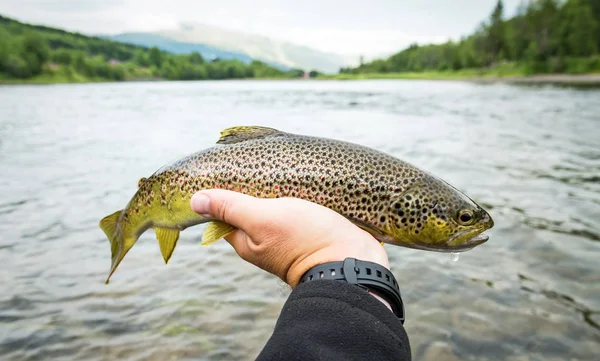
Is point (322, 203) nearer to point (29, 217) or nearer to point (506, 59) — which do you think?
point (29, 217)

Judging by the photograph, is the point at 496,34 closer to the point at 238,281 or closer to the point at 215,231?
the point at 238,281

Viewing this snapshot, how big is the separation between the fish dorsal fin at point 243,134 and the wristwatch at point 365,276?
1187 millimetres

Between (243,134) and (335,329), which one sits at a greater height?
(243,134)

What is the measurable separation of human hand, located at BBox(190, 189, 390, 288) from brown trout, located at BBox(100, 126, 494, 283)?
0.51 feet

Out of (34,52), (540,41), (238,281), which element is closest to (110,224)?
(238,281)

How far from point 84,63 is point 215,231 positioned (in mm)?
118003

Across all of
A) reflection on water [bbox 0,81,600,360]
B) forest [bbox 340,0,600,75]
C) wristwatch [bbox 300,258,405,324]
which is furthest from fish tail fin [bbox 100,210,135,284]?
forest [bbox 340,0,600,75]

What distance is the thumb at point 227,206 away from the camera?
2.22 meters

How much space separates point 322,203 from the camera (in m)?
2.44

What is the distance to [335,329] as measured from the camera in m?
1.29

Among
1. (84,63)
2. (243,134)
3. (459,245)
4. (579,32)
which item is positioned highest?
(579,32)

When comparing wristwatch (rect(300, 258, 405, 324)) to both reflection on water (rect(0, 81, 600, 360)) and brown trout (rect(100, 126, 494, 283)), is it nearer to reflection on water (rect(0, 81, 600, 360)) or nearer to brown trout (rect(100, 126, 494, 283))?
brown trout (rect(100, 126, 494, 283))

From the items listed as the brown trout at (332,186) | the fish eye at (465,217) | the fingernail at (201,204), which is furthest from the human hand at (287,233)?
the fish eye at (465,217)

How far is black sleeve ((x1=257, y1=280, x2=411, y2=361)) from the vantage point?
3.98ft
